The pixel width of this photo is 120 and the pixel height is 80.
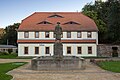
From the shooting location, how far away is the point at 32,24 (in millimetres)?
52844

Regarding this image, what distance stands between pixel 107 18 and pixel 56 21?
10.7 meters

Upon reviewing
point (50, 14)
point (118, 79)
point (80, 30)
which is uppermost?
point (50, 14)

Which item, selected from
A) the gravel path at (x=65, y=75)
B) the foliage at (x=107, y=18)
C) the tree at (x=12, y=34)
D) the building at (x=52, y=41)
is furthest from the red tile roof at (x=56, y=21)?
the tree at (x=12, y=34)

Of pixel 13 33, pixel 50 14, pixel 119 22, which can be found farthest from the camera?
pixel 13 33

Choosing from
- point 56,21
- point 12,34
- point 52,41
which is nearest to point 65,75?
point 52,41

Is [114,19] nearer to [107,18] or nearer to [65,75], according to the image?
[107,18]

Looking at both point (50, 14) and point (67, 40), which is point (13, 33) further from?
point (67, 40)

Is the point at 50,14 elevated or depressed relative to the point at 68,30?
elevated

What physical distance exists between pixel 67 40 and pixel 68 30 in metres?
1.98

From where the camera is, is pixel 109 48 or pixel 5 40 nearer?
pixel 109 48

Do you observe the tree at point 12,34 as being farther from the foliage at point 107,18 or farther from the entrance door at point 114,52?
the entrance door at point 114,52

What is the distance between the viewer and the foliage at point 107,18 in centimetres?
4994

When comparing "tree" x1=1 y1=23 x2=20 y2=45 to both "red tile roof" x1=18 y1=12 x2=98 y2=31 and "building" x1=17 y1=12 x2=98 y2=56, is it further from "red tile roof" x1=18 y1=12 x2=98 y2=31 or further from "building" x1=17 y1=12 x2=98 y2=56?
"building" x1=17 y1=12 x2=98 y2=56

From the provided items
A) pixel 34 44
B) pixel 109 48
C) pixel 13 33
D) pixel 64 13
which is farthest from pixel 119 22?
pixel 13 33
